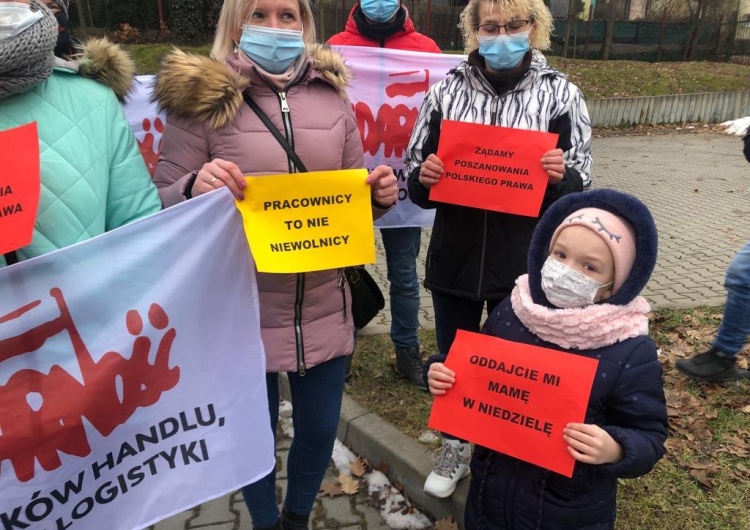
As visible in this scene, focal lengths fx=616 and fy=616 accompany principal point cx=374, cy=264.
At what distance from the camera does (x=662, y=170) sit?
36.9 ft

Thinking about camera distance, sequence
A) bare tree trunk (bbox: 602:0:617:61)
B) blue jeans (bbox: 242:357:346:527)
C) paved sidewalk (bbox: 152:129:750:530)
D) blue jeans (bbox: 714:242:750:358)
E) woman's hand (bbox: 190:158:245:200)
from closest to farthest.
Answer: woman's hand (bbox: 190:158:245:200), blue jeans (bbox: 242:357:346:527), paved sidewalk (bbox: 152:129:750:530), blue jeans (bbox: 714:242:750:358), bare tree trunk (bbox: 602:0:617:61)

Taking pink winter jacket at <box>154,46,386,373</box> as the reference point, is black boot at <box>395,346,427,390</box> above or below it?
below

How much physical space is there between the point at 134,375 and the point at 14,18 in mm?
985

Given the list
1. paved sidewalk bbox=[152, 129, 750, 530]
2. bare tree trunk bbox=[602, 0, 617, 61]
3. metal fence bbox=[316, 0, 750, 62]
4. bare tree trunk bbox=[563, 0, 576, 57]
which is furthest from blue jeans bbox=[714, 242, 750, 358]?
bare tree trunk bbox=[602, 0, 617, 61]

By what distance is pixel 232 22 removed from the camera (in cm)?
204

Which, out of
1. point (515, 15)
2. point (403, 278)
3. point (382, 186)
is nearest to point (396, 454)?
point (403, 278)

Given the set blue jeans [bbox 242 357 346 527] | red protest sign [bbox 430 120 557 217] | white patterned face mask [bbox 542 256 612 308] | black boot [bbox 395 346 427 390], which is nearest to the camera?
white patterned face mask [bbox 542 256 612 308]

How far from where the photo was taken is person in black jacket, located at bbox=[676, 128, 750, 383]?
142 inches

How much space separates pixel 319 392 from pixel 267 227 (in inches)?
27.7

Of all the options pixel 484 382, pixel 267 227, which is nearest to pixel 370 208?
pixel 267 227

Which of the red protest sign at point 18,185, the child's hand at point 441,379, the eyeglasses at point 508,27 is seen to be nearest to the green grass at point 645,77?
the eyeglasses at point 508,27

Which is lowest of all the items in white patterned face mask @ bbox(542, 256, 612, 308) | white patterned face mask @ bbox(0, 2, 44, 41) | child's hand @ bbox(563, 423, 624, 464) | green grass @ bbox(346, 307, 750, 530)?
green grass @ bbox(346, 307, 750, 530)

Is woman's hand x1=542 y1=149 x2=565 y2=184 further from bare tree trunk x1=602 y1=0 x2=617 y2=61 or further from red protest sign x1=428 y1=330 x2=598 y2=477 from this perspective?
bare tree trunk x1=602 y1=0 x2=617 y2=61

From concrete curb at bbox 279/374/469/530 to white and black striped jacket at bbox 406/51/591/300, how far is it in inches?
37.0
